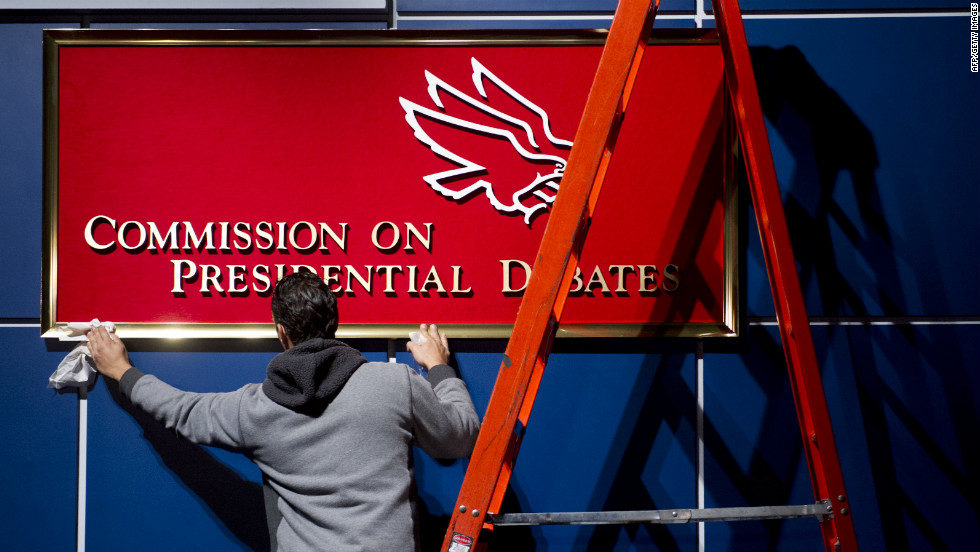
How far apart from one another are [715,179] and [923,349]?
1.06 metres

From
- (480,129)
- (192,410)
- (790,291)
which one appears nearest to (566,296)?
(790,291)

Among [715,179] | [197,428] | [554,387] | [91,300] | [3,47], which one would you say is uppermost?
[3,47]

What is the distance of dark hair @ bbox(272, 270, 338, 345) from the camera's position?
175cm

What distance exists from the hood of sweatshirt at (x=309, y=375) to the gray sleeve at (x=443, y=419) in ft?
0.65

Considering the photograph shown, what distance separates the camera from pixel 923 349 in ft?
7.61

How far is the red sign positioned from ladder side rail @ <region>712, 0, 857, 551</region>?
468 mm

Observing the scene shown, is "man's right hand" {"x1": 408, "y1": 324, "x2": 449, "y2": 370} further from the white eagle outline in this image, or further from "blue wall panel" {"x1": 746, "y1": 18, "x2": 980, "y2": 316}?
"blue wall panel" {"x1": 746, "y1": 18, "x2": 980, "y2": 316}

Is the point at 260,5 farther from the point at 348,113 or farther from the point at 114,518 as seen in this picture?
the point at 114,518

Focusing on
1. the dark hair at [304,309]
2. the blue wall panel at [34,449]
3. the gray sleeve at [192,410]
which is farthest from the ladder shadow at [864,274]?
the blue wall panel at [34,449]

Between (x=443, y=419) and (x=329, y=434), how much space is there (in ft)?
1.05

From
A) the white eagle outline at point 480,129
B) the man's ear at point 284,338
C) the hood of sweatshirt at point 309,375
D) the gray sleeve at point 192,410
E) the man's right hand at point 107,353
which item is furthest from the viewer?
the white eagle outline at point 480,129

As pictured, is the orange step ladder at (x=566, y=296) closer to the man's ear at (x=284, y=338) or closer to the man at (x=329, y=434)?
the man at (x=329, y=434)

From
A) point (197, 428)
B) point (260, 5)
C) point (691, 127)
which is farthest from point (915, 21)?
point (197, 428)

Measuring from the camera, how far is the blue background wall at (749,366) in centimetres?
227
